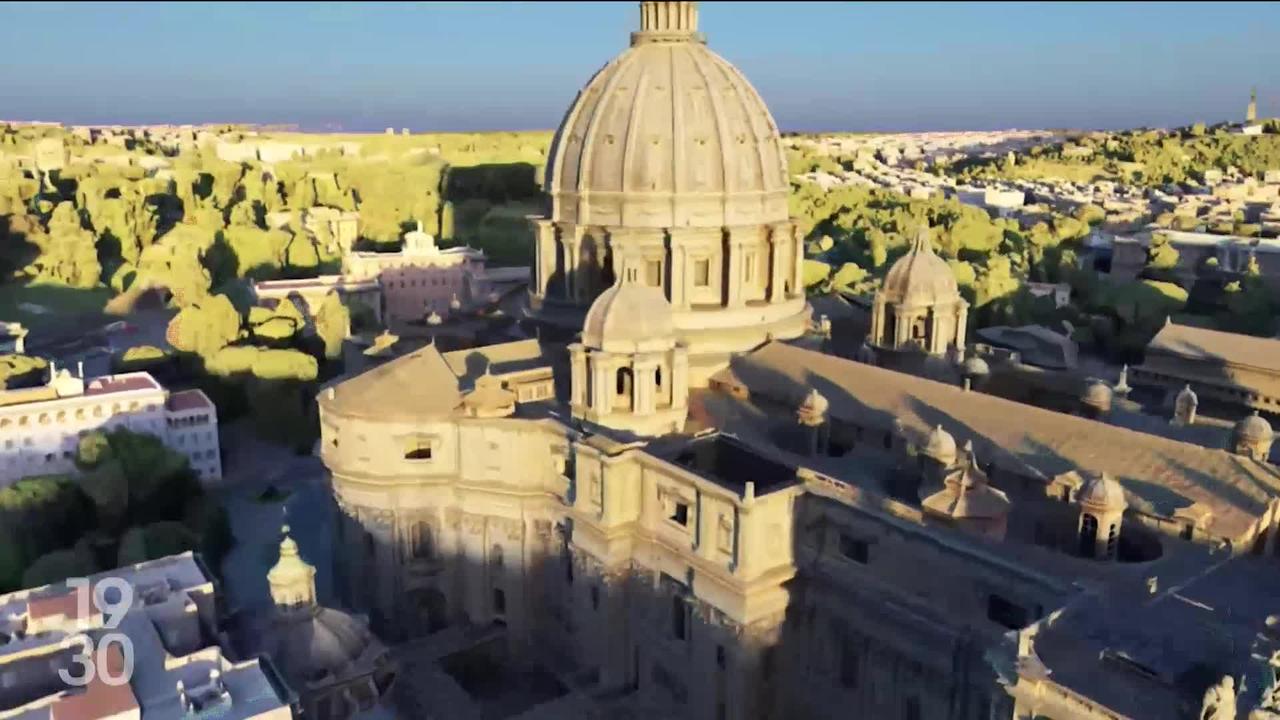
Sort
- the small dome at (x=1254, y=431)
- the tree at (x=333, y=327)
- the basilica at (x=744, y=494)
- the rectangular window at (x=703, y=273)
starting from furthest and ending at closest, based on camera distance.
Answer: the tree at (x=333, y=327)
the rectangular window at (x=703, y=273)
the small dome at (x=1254, y=431)
the basilica at (x=744, y=494)

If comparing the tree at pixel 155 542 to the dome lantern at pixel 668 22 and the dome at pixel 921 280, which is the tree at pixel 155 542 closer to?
the dome lantern at pixel 668 22

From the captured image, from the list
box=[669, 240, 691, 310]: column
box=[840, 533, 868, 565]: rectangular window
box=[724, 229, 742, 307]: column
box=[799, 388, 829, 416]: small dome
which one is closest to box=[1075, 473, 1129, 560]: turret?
box=[840, 533, 868, 565]: rectangular window

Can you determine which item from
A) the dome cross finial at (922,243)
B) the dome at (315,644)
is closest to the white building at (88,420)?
the dome at (315,644)

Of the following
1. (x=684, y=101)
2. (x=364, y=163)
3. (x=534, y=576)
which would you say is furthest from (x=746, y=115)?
(x=364, y=163)

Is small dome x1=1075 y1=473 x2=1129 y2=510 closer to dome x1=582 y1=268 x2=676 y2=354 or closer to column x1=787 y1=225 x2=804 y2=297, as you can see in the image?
dome x1=582 y1=268 x2=676 y2=354

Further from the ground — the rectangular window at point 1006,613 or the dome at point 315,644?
the rectangular window at point 1006,613

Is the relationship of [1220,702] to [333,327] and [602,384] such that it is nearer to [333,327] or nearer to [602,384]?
[602,384]

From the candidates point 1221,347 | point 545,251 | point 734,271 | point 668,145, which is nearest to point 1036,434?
point 734,271
